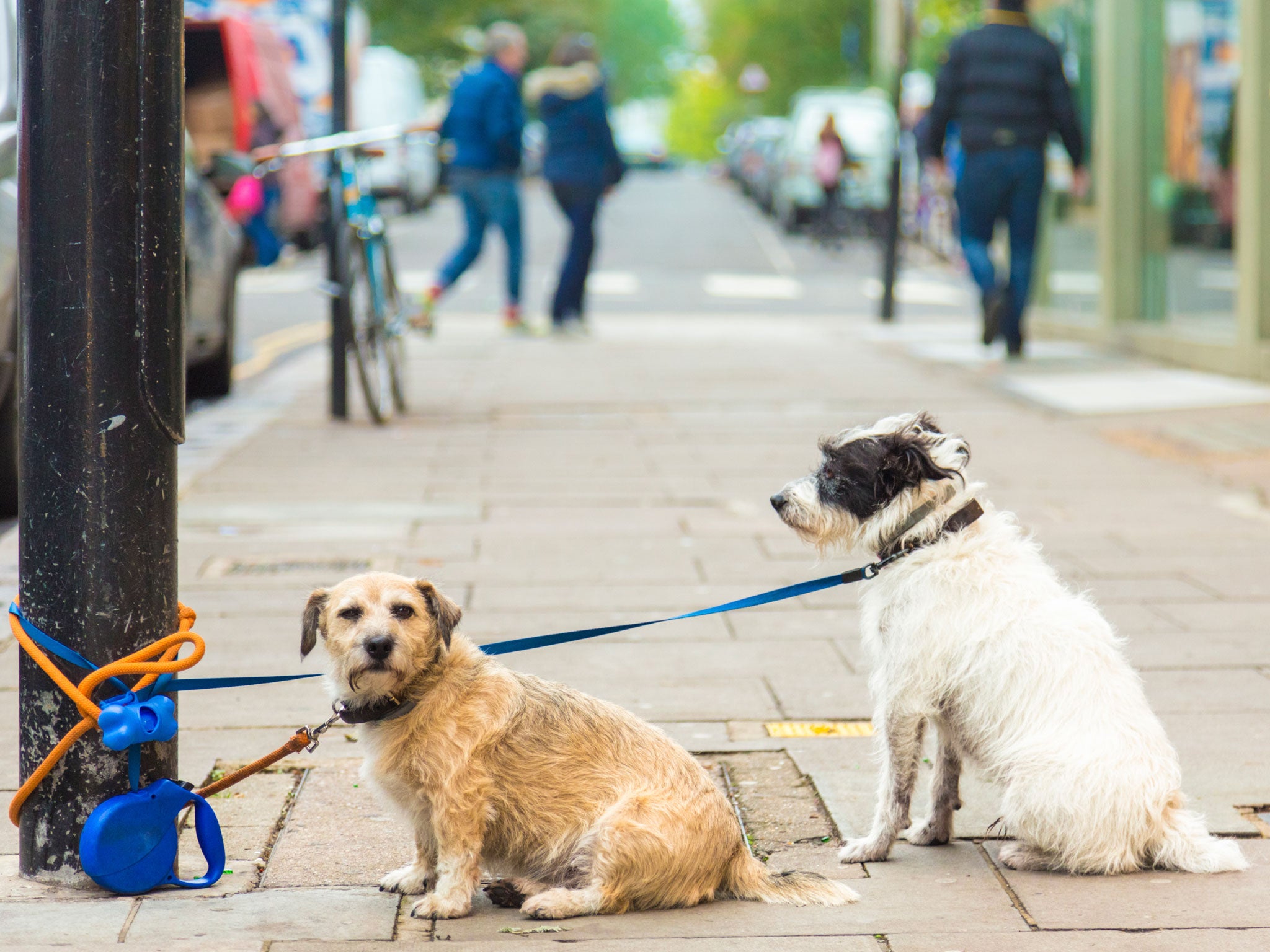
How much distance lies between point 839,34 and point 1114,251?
4448 cm

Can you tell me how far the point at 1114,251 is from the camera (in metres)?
13.4

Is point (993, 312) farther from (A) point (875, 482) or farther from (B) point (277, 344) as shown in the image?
(A) point (875, 482)

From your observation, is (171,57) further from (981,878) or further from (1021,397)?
(1021,397)

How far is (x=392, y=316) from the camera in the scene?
952cm

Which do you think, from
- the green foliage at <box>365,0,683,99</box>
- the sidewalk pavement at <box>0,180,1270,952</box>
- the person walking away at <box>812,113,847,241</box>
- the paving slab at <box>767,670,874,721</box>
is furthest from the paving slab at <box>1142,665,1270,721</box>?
the green foliage at <box>365,0,683,99</box>

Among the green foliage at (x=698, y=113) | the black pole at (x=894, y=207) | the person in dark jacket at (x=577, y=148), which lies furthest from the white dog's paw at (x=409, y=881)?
the green foliage at (x=698, y=113)

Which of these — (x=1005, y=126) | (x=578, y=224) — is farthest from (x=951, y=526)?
(x=578, y=224)

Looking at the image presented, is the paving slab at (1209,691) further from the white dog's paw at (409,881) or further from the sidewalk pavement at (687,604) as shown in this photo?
the white dog's paw at (409,881)

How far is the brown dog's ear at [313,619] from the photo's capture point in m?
3.19

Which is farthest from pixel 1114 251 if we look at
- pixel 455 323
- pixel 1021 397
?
pixel 455 323

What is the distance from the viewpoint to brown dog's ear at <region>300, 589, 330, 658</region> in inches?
126

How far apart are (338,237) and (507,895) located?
21.4ft

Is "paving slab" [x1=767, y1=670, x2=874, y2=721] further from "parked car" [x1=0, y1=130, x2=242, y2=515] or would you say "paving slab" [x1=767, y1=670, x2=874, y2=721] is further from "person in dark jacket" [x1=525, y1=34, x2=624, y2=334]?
"person in dark jacket" [x1=525, y1=34, x2=624, y2=334]

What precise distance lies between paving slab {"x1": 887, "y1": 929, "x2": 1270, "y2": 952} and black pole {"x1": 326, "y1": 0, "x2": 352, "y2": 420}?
683 centimetres
